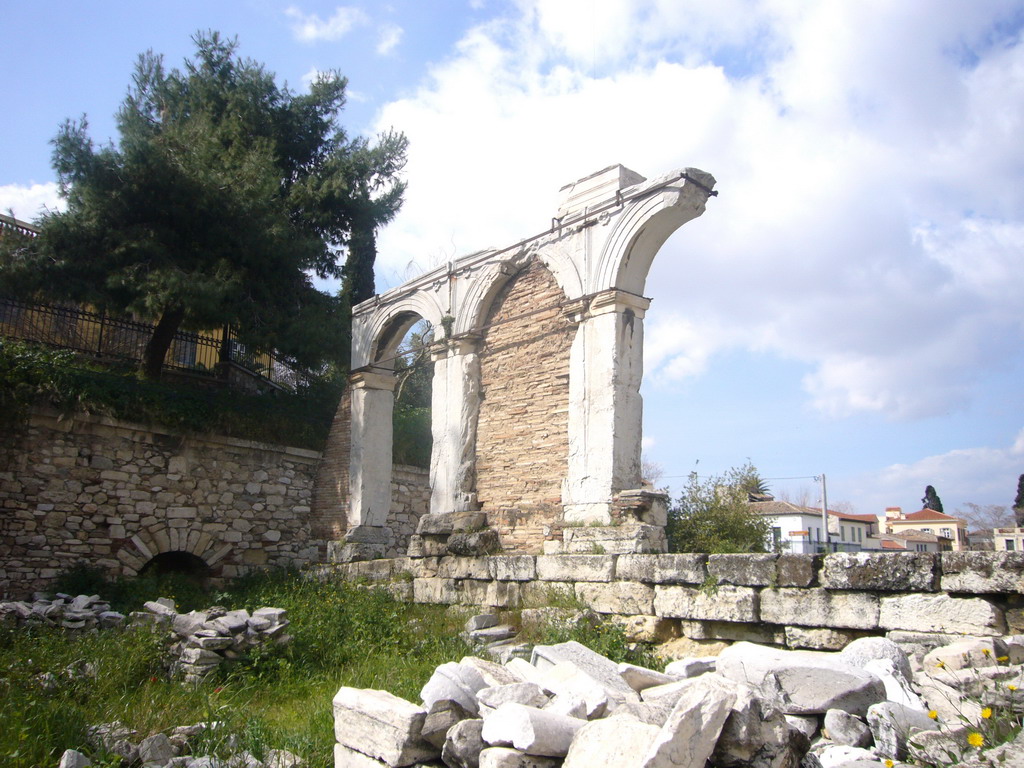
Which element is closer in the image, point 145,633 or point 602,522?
point 145,633

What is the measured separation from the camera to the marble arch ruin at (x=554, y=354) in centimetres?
835

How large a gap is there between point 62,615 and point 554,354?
6.00 meters

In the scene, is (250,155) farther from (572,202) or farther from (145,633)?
(145,633)

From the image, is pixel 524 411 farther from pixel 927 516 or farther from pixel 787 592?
pixel 927 516

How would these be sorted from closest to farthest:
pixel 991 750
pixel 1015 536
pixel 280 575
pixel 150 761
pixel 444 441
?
pixel 991 750 < pixel 150 761 < pixel 444 441 < pixel 280 575 < pixel 1015 536

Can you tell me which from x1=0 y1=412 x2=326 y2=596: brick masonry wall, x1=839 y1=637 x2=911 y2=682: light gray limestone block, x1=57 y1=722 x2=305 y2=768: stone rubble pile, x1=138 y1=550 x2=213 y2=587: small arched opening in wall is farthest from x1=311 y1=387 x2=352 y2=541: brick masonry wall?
x1=839 y1=637 x2=911 y2=682: light gray limestone block

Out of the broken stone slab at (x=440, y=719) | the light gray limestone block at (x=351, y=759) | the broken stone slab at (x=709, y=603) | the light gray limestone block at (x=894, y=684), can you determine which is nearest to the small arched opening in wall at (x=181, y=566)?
the broken stone slab at (x=709, y=603)

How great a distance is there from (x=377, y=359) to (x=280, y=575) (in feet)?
11.7

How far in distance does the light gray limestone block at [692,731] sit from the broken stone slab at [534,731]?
0.55 meters

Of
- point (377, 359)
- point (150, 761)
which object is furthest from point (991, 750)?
point (377, 359)

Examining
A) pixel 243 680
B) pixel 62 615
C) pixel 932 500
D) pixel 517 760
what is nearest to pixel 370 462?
pixel 62 615

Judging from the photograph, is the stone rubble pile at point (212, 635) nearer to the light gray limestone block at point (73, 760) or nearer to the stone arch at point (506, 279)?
the light gray limestone block at point (73, 760)

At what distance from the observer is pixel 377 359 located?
12.4 m

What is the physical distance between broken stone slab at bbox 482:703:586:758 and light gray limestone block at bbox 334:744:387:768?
856 mm
